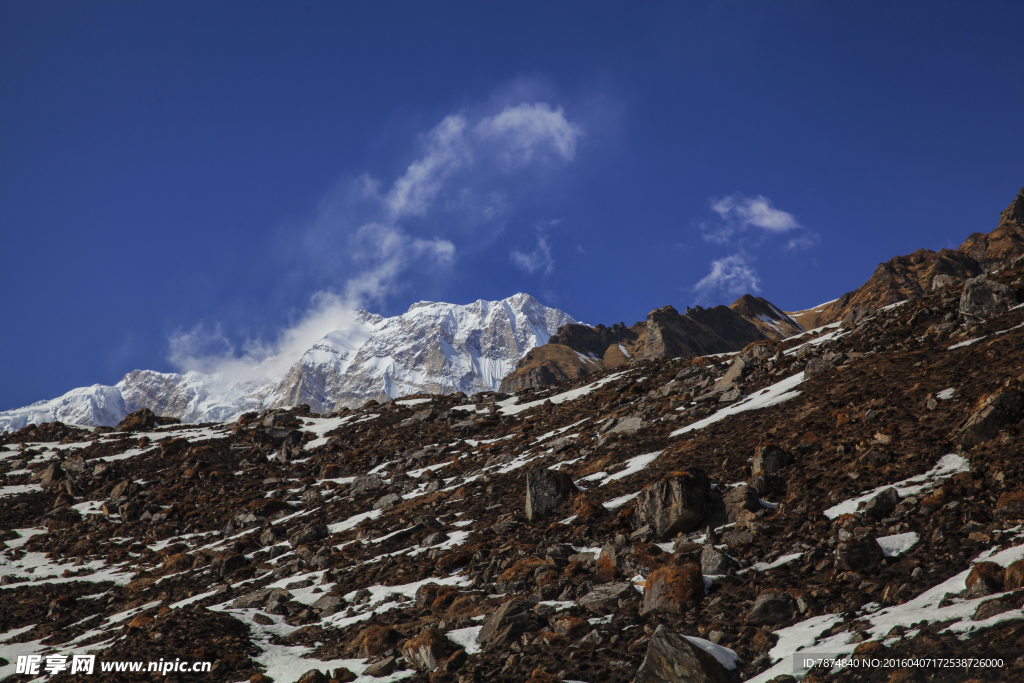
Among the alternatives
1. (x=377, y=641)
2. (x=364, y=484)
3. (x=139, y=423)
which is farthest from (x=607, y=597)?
(x=139, y=423)

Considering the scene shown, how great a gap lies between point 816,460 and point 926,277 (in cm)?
19129

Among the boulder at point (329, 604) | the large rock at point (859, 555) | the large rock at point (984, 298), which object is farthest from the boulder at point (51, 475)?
the large rock at point (984, 298)

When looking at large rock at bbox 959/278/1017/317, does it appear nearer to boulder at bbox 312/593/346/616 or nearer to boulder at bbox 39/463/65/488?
boulder at bbox 312/593/346/616

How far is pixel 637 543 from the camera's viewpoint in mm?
17797

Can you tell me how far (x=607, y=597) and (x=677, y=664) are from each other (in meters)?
4.69

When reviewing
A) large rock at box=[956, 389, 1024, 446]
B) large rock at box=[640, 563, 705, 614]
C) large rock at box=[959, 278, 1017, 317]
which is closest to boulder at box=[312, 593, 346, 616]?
large rock at box=[640, 563, 705, 614]

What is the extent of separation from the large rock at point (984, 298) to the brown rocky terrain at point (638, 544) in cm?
13

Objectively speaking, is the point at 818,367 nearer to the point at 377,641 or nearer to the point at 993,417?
the point at 993,417

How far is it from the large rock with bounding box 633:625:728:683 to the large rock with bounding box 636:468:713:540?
7214 mm

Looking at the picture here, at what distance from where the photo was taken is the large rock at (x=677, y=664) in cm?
1066

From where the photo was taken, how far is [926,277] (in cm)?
16900

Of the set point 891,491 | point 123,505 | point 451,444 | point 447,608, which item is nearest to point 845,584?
point 891,491

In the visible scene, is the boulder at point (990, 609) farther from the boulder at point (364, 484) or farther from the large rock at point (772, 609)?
the boulder at point (364, 484)

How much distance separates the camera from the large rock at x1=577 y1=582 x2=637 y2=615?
596 inches
